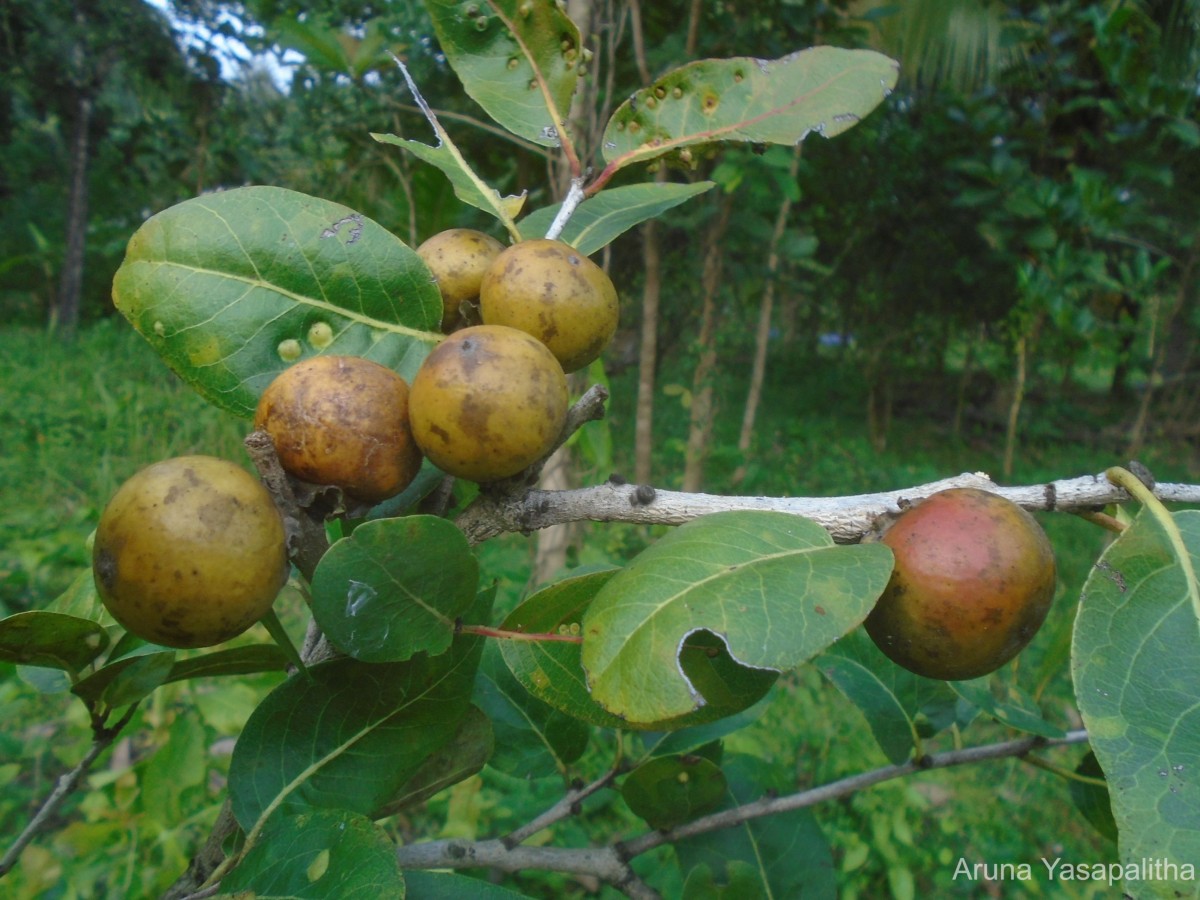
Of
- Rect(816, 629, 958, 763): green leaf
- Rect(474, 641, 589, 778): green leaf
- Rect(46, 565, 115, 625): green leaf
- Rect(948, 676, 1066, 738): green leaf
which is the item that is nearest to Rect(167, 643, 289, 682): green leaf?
Rect(46, 565, 115, 625): green leaf

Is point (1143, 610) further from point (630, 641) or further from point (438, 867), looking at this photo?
point (438, 867)

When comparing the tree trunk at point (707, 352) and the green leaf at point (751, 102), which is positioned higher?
the green leaf at point (751, 102)

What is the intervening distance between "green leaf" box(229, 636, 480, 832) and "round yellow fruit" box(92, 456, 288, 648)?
262 millimetres

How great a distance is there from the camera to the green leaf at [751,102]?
86cm

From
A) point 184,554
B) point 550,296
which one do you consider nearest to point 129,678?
point 184,554

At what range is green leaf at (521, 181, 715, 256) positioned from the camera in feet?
2.99

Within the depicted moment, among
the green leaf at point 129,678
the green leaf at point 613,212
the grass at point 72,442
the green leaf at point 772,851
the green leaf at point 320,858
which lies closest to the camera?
the green leaf at point 320,858

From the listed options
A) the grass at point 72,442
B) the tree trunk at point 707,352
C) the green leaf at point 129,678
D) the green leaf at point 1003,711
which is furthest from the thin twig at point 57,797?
the tree trunk at point 707,352

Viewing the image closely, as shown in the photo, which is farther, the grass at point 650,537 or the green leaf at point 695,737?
the grass at point 650,537

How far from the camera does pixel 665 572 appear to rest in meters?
0.62

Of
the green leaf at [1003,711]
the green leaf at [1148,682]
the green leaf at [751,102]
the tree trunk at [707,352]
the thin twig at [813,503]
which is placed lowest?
the tree trunk at [707,352]

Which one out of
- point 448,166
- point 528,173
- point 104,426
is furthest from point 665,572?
point 104,426

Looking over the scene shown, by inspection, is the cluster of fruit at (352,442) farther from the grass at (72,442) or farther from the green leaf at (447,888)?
the grass at (72,442)

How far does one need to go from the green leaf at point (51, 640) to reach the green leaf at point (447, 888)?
1.30ft
